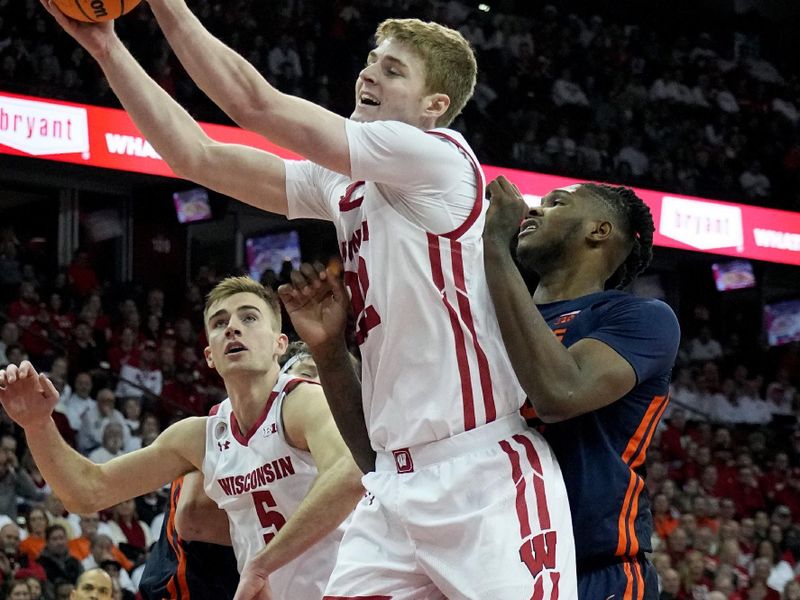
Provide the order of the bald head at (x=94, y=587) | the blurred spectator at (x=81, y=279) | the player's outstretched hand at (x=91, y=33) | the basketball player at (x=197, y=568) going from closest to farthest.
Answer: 1. the player's outstretched hand at (x=91, y=33)
2. the basketball player at (x=197, y=568)
3. the bald head at (x=94, y=587)
4. the blurred spectator at (x=81, y=279)

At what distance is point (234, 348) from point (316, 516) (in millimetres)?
898

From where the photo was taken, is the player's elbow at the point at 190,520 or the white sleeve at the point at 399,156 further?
the player's elbow at the point at 190,520

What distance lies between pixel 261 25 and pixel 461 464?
14251mm

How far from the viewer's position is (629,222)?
146 inches

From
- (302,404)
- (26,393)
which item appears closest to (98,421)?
(302,404)

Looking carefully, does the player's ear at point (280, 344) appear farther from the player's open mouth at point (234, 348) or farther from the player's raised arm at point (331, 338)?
the player's raised arm at point (331, 338)

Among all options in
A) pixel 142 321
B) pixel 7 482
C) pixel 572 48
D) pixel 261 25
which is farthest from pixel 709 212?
pixel 7 482

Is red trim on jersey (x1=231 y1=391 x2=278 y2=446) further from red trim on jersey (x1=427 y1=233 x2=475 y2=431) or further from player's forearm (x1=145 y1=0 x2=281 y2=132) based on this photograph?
player's forearm (x1=145 y1=0 x2=281 y2=132)

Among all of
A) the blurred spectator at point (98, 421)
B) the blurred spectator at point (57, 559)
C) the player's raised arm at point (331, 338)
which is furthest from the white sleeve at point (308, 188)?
the blurred spectator at point (98, 421)

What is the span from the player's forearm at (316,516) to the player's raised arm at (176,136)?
969 mm

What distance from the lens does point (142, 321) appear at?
1416 centimetres

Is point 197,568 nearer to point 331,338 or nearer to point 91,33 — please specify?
point 331,338

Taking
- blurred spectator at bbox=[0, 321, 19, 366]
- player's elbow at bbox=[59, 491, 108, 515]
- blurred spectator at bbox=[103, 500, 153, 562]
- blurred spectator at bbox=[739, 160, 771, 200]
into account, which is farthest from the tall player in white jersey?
blurred spectator at bbox=[739, 160, 771, 200]

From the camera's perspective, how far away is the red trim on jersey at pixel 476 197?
326 centimetres
